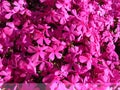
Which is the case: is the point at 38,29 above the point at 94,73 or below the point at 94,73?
above

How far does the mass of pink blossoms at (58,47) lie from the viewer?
181 centimetres

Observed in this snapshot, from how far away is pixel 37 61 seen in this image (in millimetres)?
1803

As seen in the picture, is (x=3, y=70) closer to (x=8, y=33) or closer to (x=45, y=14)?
(x=8, y=33)

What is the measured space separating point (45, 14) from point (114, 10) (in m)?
0.57

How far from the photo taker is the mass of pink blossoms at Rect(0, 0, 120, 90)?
181 cm


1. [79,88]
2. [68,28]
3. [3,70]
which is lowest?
[79,88]

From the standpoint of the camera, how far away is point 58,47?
184 centimetres

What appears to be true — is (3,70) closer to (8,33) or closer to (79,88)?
(8,33)

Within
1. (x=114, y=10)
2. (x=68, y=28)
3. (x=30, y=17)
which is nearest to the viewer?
(x=68, y=28)

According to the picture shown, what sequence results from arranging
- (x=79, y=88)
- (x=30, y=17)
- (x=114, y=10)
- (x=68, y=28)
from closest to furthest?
(x=79, y=88)
(x=68, y=28)
(x=30, y=17)
(x=114, y=10)

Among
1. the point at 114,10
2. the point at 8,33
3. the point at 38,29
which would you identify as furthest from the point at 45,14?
the point at 114,10

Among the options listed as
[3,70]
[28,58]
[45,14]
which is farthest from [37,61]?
[45,14]

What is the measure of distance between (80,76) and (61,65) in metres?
0.12

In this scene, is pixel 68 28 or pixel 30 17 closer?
pixel 68 28
